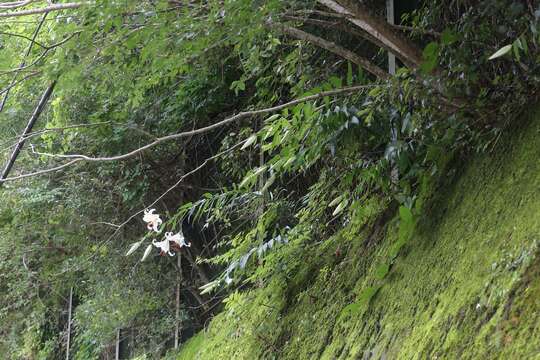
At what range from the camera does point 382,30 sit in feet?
9.40

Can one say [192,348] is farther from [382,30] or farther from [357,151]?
[382,30]

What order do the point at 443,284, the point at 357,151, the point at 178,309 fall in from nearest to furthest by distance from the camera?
the point at 443,284
the point at 357,151
the point at 178,309

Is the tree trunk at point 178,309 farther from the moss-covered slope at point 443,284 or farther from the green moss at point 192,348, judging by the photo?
the moss-covered slope at point 443,284

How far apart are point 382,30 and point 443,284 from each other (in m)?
1.16

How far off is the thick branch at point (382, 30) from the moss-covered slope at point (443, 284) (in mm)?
556

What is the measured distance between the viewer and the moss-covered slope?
6.02ft

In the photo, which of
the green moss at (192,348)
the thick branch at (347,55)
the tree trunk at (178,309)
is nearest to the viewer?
the thick branch at (347,55)

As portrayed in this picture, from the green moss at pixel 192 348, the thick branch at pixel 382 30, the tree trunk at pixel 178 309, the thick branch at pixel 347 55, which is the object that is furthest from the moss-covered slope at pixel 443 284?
the tree trunk at pixel 178 309

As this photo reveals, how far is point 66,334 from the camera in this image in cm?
945

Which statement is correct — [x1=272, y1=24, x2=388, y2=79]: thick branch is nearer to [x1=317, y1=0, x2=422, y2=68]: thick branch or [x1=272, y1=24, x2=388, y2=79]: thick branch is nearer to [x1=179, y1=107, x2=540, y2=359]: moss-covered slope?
[x1=317, y1=0, x2=422, y2=68]: thick branch

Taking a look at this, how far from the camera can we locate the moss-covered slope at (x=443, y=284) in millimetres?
1835

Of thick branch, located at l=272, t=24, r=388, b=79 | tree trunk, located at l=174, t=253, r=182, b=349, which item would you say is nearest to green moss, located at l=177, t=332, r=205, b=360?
tree trunk, located at l=174, t=253, r=182, b=349

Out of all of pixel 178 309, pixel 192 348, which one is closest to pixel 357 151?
pixel 192 348

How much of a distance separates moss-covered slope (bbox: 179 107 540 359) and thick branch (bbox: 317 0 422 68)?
56cm
